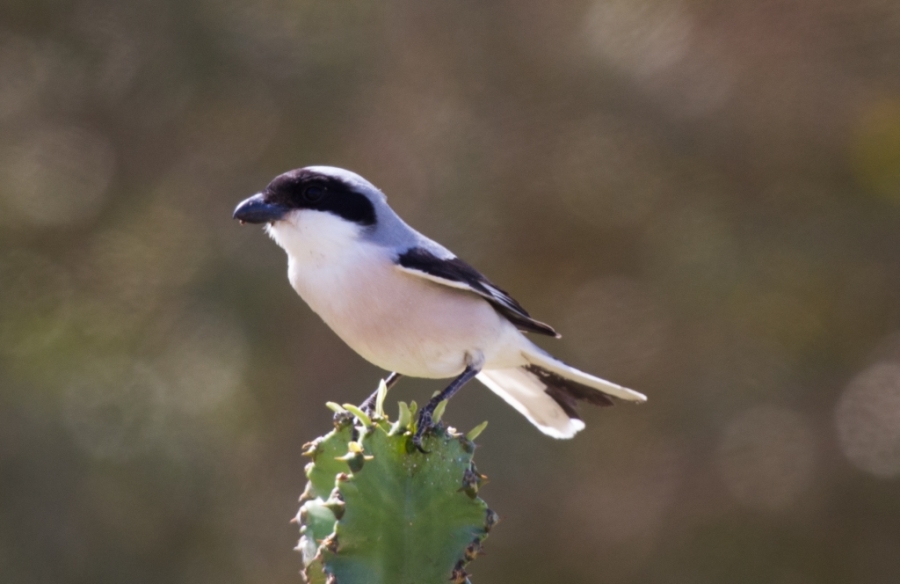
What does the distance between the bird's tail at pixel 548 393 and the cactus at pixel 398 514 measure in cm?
112

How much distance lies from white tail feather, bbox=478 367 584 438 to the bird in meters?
0.19

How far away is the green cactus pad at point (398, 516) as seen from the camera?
1.88 metres

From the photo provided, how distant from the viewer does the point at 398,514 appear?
1935 millimetres

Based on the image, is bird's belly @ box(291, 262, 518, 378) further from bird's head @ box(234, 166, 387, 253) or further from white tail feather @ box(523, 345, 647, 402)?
white tail feather @ box(523, 345, 647, 402)

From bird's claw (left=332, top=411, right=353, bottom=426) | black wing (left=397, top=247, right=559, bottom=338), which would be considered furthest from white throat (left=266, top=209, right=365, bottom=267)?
bird's claw (left=332, top=411, right=353, bottom=426)

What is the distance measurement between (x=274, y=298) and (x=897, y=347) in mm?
3733

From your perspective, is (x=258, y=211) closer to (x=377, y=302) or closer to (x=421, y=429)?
(x=377, y=302)

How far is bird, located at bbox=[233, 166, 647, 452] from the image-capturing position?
8.75 feet

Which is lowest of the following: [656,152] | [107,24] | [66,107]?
[66,107]

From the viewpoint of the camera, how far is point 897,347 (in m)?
5.99

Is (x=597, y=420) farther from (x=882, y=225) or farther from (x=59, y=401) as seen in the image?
(x=59, y=401)

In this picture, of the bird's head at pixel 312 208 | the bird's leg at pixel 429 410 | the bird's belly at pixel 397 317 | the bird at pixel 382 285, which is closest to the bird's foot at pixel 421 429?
the bird's leg at pixel 429 410

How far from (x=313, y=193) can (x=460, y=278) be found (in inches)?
18.5

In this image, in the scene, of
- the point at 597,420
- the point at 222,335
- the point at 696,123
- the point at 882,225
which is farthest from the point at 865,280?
the point at 222,335
